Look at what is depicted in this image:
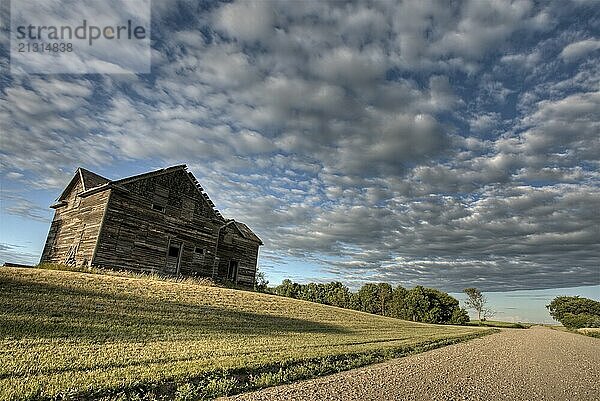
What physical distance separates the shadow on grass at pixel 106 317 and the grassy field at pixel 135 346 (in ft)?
0.12

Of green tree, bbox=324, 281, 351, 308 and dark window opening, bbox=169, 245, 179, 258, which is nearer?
dark window opening, bbox=169, 245, 179, 258

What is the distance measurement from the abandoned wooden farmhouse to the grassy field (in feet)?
17.5

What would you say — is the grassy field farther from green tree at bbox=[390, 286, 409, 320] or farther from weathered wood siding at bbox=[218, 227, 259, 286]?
green tree at bbox=[390, 286, 409, 320]

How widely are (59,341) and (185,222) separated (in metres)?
20.4

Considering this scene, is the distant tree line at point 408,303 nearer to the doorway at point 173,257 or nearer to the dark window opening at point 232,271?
the dark window opening at point 232,271

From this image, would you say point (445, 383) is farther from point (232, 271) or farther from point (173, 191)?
point (232, 271)

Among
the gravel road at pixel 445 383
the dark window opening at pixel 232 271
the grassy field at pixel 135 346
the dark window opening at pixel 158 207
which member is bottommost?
the gravel road at pixel 445 383

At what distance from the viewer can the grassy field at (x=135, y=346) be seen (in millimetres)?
6898

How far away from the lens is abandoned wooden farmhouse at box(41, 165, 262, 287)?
2500 cm

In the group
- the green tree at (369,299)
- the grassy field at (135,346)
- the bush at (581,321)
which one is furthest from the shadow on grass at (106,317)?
the bush at (581,321)

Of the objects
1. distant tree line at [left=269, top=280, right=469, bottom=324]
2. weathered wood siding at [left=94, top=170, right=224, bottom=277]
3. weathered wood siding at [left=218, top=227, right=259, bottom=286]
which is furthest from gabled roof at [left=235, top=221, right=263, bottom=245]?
distant tree line at [left=269, top=280, right=469, bottom=324]

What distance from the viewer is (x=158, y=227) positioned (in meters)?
27.6

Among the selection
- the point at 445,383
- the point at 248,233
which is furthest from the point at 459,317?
the point at 445,383

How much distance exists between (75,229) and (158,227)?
20.9ft
